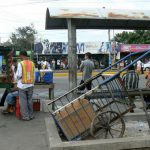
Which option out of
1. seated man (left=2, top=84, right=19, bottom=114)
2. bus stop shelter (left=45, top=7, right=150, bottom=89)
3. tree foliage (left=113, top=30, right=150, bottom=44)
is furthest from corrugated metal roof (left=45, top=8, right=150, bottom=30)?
tree foliage (left=113, top=30, right=150, bottom=44)

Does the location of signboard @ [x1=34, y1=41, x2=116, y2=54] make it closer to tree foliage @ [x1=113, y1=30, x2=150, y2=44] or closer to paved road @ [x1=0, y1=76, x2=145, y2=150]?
tree foliage @ [x1=113, y1=30, x2=150, y2=44]

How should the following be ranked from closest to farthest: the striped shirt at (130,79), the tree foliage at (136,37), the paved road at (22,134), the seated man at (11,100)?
the paved road at (22,134)
the striped shirt at (130,79)
the seated man at (11,100)
the tree foliage at (136,37)

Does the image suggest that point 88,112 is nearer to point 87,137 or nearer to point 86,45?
point 87,137

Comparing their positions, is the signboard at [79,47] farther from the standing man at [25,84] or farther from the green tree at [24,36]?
the standing man at [25,84]

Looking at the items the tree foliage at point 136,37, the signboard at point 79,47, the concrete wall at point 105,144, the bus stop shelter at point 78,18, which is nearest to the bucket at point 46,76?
the bus stop shelter at point 78,18

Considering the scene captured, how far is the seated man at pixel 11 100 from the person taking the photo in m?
10.4

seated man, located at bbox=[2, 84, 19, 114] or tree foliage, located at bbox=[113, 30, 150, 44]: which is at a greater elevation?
tree foliage, located at bbox=[113, 30, 150, 44]

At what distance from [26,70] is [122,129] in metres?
3.68

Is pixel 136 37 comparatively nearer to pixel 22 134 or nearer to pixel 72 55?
pixel 72 55

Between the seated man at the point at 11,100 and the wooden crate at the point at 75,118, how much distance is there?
3792mm

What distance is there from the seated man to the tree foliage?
175ft

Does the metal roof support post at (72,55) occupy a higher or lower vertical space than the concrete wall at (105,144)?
higher

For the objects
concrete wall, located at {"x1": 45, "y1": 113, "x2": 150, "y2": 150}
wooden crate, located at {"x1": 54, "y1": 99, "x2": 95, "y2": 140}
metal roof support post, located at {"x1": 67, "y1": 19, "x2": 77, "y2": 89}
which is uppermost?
metal roof support post, located at {"x1": 67, "y1": 19, "x2": 77, "y2": 89}

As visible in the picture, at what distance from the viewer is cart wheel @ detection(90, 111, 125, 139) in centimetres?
674
